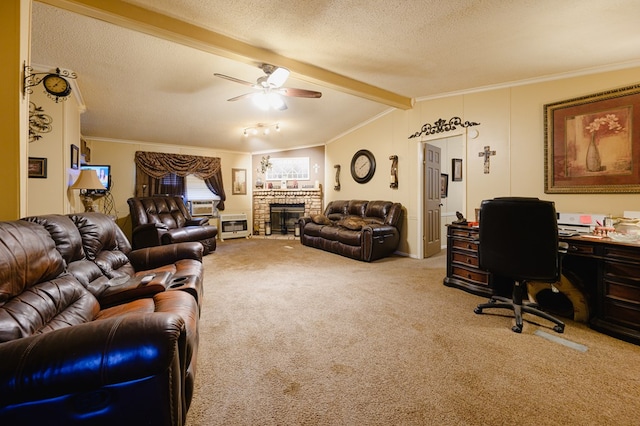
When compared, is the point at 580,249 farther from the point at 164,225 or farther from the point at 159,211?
the point at 159,211

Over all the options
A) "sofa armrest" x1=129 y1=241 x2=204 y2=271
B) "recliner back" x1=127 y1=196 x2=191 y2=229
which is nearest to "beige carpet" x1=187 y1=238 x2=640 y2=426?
"sofa armrest" x1=129 y1=241 x2=204 y2=271

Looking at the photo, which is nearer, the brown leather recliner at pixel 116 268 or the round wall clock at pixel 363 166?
the brown leather recliner at pixel 116 268

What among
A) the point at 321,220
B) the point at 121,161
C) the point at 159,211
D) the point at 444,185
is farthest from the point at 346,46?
the point at 121,161

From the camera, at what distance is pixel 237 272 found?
3.94 metres

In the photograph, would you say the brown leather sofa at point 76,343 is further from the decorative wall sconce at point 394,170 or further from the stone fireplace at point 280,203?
the stone fireplace at point 280,203

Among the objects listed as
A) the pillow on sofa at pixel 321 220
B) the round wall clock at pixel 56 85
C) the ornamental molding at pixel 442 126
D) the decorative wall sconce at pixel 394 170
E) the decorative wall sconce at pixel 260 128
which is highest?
the decorative wall sconce at pixel 260 128

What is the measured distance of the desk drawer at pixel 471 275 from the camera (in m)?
3.00

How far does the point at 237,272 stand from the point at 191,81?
2.58 m

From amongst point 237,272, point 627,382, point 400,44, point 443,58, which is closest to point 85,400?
point 627,382

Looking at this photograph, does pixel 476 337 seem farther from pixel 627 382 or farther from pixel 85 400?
pixel 85 400

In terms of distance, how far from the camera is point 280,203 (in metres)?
7.46

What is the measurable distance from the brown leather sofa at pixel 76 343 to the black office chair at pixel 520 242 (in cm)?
233

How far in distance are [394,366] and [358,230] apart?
3.19 metres

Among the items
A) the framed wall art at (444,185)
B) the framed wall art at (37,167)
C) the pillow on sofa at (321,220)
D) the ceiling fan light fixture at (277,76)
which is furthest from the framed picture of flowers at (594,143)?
the framed wall art at (37,167)
